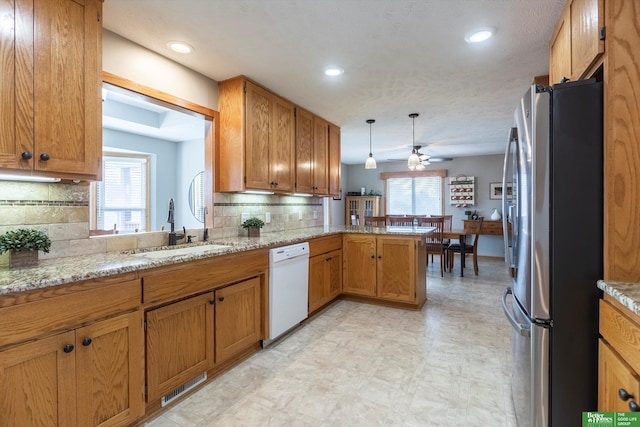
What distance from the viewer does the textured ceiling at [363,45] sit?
1.83m

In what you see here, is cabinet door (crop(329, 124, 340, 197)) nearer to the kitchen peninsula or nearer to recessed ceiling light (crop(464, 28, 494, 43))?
the kitchen peninsula

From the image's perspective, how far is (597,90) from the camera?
1.29 meters

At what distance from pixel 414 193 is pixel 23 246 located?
728 centimetres

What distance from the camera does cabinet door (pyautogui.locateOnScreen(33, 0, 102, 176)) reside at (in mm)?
1508

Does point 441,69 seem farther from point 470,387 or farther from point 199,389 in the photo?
point 199,389

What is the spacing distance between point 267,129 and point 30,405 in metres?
2.51

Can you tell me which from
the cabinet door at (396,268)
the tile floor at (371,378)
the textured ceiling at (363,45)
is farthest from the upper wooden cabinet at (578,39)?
the cabinet door at (396,268)

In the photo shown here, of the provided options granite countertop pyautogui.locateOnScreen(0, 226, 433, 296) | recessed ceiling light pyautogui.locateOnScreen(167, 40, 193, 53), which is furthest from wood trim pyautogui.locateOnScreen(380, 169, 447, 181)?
recessed ceiling light pyautogui.locateOnScreen(167, 40, 193, 53)

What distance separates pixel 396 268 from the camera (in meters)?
3.53

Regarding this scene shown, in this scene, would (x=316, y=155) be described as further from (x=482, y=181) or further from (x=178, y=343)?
(x=482, y=181)

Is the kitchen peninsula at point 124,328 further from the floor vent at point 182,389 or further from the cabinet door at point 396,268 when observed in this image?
the cabinet door at point 396,268

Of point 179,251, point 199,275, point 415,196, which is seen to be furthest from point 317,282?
point 415,196

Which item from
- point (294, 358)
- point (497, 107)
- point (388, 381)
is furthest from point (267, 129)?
point (497, 107)

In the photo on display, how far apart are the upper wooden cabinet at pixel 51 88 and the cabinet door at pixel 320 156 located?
2.51 meters
